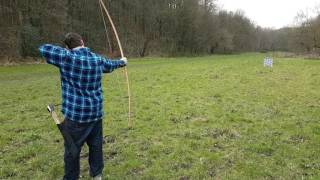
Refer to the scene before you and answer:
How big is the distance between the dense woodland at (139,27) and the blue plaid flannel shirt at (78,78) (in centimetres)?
1659

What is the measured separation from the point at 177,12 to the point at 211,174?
64.3 m

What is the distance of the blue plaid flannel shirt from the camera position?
545 centimetres

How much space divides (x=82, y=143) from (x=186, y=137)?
12.4ft

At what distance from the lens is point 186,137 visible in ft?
29.8

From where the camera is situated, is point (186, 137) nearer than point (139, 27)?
Yes

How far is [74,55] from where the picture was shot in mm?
5473

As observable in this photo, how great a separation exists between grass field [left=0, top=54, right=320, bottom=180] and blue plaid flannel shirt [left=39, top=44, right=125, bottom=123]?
1.45 meters

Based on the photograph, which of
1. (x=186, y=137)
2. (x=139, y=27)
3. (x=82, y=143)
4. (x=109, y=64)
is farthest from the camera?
(x=139, y=27)

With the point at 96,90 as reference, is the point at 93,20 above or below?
above

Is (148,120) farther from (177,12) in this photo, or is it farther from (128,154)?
(177,12)

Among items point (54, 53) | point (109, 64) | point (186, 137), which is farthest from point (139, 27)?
point (54, 53)

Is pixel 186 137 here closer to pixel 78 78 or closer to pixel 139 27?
pixel 78 78

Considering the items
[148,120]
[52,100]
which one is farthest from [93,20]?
[148,120]

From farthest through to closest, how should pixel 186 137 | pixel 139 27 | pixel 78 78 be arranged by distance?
pixel 139 27 < pixel 186 137 < pixel 78 78
